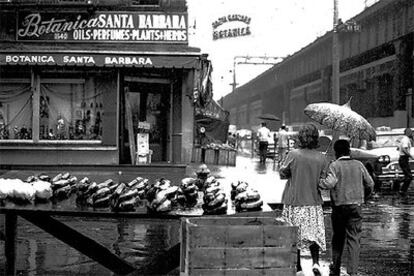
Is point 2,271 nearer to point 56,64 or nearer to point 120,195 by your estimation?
point 120,195

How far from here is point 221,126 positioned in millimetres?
33188

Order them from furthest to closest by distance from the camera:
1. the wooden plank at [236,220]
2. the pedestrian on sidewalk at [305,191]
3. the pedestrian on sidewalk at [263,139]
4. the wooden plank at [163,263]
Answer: the pedestrian on sidewalk at [263,139]
the pedestrian on sidewalk at [305,191]
the wooden plank at [163,263]
the wooden plank at [236,220]

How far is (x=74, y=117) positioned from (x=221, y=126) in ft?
47.5

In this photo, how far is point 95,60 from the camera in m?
18.6

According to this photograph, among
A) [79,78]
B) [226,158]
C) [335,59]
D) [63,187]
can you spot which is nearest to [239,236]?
[63,187]

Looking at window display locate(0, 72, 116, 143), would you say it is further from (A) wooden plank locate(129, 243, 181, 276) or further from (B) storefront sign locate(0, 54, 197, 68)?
(A) wooden plank locate(129, 243, 181, 276)

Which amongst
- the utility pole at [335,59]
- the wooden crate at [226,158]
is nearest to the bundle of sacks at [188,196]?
the wooden crate at [226,158]

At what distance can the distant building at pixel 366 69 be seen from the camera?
99.4ft

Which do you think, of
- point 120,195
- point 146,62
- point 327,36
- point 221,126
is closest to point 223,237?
point 120,195

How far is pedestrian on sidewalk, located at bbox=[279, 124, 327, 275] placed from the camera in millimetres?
6945

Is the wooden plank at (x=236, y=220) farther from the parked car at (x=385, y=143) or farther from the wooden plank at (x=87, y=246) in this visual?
the parked car at (x=385, y=143)

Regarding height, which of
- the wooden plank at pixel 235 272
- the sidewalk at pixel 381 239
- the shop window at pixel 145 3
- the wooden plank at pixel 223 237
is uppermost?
the shop window at pixel 145 3

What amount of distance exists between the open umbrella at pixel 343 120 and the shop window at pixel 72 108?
9.46 meters

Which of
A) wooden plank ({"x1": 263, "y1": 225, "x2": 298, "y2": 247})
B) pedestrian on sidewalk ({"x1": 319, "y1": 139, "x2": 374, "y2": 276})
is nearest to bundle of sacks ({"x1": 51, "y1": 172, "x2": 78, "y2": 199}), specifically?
wooden plank ({"x1": 263, "y1": 225, "x2": 298, "y2": 247})
